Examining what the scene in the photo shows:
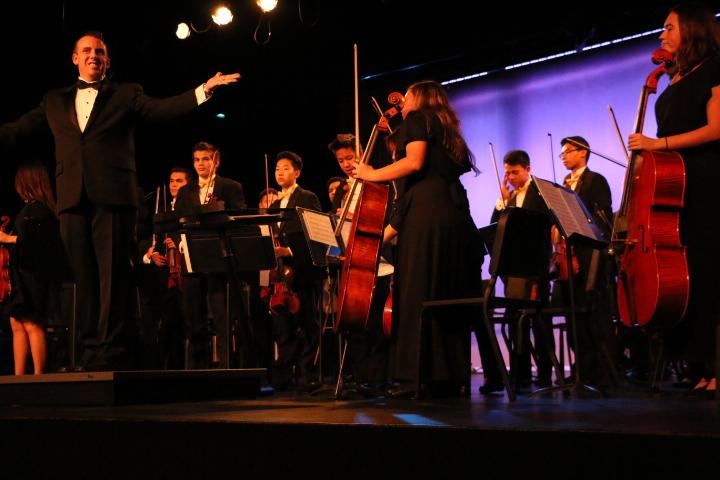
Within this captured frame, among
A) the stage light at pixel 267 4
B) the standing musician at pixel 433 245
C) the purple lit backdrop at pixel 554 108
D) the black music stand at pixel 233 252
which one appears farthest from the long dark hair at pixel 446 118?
the purple lit backdrop at pixel 554 108

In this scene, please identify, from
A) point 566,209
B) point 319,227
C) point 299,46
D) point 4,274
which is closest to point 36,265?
point 4,274

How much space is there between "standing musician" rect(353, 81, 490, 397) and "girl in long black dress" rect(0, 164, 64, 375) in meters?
2.34

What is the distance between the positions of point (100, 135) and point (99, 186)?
0.88 ft

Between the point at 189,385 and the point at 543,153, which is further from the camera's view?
the point at 543,153

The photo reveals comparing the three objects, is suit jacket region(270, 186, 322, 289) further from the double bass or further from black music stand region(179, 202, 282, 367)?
the double bass

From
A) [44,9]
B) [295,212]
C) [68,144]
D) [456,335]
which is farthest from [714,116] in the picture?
[44,9]

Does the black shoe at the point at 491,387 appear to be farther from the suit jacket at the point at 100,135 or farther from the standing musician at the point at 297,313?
the suit jacket at the point at 100,135

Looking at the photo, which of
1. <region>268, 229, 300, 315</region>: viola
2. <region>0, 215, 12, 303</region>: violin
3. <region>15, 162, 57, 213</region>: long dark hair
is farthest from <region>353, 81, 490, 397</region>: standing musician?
<region>0, 215, 12, 303</region>: violin

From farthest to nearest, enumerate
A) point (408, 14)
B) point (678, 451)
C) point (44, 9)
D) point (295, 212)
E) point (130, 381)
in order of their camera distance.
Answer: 1. point (408, 14)
2. point (44, 9)
3. point (295, 212)
4. point (130, 381)
5. point (678, 451)

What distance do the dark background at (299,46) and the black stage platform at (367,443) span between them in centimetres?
583

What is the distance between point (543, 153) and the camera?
8.80 meters

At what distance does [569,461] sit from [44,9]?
7398 millimetres

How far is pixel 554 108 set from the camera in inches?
345

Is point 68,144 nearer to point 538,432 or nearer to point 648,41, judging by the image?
point 538,432
